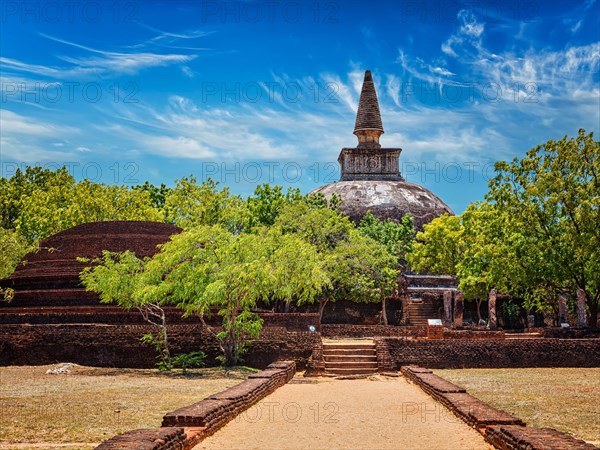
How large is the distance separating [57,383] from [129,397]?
12.5ft

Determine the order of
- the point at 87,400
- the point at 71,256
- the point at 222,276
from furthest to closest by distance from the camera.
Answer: the point at 71,256
the point at 222,276
the point at 87,400

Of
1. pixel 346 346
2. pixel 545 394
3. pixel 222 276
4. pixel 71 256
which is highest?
pixel 71 256

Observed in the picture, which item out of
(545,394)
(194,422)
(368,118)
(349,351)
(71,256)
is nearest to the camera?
(194,422)

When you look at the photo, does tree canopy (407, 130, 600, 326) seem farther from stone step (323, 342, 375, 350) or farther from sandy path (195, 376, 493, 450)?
sandy path (195, 376, 493, 450)

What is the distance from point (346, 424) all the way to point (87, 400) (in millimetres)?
4948

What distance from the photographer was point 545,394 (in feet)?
50.6

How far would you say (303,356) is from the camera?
2233cm

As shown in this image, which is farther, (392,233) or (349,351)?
(392,233)

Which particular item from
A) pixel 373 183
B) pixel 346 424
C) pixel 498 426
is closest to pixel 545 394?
pixel 346 424

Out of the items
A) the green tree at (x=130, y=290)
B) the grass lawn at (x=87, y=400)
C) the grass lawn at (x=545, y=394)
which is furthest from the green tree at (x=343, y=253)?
the grass lawn at (x=87, y=400)

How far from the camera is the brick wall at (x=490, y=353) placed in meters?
22.7

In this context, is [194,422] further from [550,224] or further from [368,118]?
[368,118]

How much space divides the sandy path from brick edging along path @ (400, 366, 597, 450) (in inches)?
6.3

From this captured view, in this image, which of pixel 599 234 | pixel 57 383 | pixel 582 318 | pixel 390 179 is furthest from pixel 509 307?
pixel 57 383
